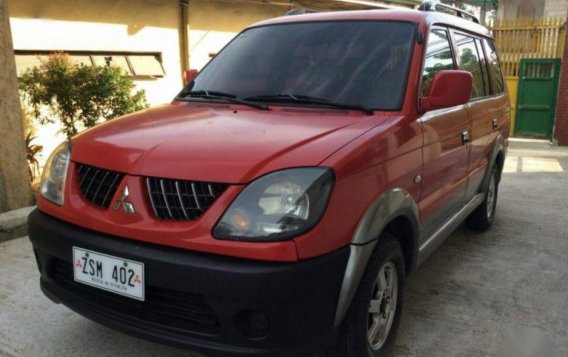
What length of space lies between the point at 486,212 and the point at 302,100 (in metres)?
2.63

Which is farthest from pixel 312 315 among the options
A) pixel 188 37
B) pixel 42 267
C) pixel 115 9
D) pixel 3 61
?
pixel 188 37

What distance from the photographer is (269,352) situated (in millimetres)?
1889

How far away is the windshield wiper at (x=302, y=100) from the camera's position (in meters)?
2.60

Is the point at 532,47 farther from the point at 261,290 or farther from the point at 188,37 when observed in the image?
the point at 261,290

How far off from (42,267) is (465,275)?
277 cm

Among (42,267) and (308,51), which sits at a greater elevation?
(308,51)

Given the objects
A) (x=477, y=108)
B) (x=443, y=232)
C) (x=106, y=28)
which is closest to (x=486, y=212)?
(x=477, y=108)

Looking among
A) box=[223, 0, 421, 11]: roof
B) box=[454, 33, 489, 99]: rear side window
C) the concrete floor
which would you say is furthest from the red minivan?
box=[223, 0, 421, 11]: roof

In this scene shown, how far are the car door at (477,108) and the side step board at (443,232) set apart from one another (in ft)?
0.23

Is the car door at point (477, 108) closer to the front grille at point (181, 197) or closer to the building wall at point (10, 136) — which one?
the front grille at point (181, 197)

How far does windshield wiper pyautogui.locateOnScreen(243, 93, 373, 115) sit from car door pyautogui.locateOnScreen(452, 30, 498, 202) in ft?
4.17

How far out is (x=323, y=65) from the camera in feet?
9.43

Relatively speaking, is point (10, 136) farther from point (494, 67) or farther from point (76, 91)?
point (494, 67)

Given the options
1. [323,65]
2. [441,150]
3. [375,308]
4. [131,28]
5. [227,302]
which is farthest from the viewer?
[131,28]
